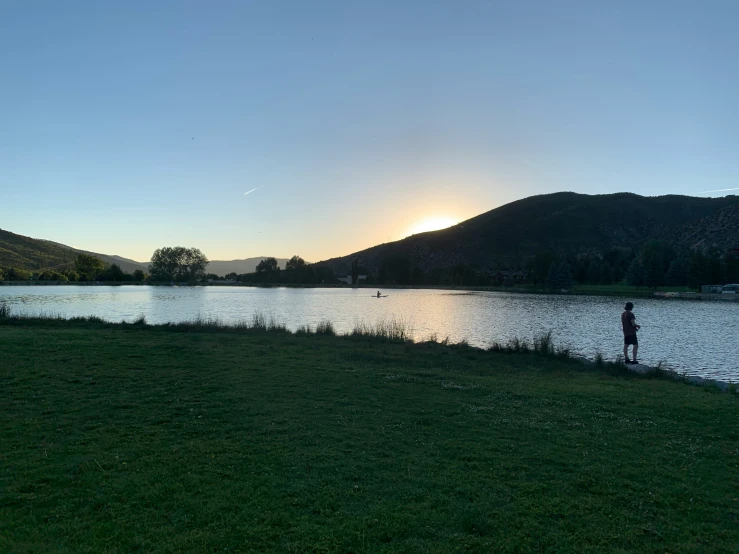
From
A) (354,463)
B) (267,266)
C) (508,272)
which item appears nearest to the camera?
(354,463)

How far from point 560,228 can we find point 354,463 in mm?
163026

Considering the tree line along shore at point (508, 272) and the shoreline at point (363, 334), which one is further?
the tree line along shore at point (508, 272)

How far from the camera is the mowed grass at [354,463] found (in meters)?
4.30

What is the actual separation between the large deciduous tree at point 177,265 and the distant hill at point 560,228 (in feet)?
197

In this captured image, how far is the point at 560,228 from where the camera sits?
15512 cm

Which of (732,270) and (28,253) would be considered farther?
(28,253)

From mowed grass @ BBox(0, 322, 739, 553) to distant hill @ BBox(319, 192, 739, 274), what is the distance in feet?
439

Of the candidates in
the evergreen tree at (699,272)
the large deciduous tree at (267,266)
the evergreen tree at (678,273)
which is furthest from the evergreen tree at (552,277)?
the large deciduous tree at (267,266)

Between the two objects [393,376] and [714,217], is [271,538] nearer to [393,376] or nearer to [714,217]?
[393,376]

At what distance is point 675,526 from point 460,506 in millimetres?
2051

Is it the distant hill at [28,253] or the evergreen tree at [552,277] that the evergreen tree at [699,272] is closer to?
the evergreen tree at [552,277]

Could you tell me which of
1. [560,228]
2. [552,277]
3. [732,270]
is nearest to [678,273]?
[732,270]

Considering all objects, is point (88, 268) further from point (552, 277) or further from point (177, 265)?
point (552, 277)

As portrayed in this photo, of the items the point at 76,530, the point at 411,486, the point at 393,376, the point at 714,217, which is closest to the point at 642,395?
the point at 393,376
